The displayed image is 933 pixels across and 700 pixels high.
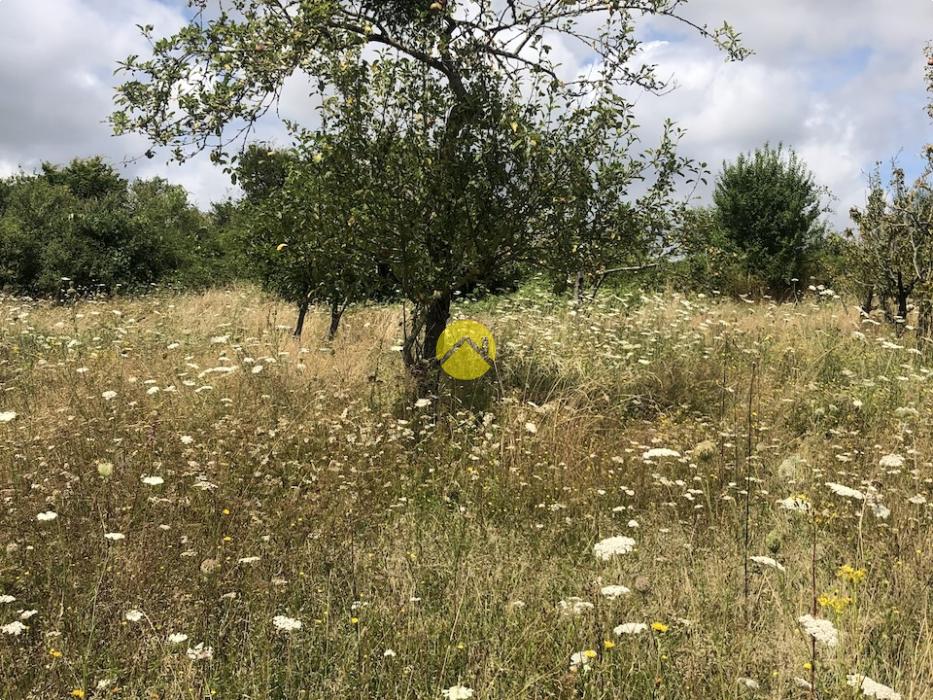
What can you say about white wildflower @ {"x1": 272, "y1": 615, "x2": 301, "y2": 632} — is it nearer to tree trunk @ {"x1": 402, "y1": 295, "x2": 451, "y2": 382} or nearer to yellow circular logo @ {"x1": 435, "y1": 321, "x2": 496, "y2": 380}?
tree trunk @ {"x1": 402, "y1": 295, "x2": 451, "y2": 382}

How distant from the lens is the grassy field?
7.79 ft

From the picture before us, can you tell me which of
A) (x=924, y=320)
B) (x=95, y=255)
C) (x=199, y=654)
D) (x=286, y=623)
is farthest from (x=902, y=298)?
(x=95, y=255)

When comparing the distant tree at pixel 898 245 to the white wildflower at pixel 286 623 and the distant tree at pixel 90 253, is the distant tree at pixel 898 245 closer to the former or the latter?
the white wildflower at pixel 286 623

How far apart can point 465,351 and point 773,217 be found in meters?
19.9

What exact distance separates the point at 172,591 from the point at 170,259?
18744mm

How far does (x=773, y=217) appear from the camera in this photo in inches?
889

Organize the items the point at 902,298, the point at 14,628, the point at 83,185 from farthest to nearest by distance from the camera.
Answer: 1. the point at 83,185
2. the point at 902,298
3. the point at 14,628

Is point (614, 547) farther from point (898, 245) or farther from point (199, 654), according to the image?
point (898, 245)

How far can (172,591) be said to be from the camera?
110 inches

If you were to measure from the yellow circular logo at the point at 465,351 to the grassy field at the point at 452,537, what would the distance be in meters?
0.21

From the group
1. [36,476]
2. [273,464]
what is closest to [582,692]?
[273,464]

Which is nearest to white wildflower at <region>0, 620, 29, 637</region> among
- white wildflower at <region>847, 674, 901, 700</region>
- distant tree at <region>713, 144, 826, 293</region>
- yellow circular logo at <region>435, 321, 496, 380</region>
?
white wildflower at <region>847, 674, 901, 700</region>

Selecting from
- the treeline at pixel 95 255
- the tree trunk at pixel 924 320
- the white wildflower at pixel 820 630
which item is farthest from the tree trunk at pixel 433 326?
the treeline at pixel 95 255

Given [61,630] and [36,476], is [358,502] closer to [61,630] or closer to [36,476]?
[61,630]
